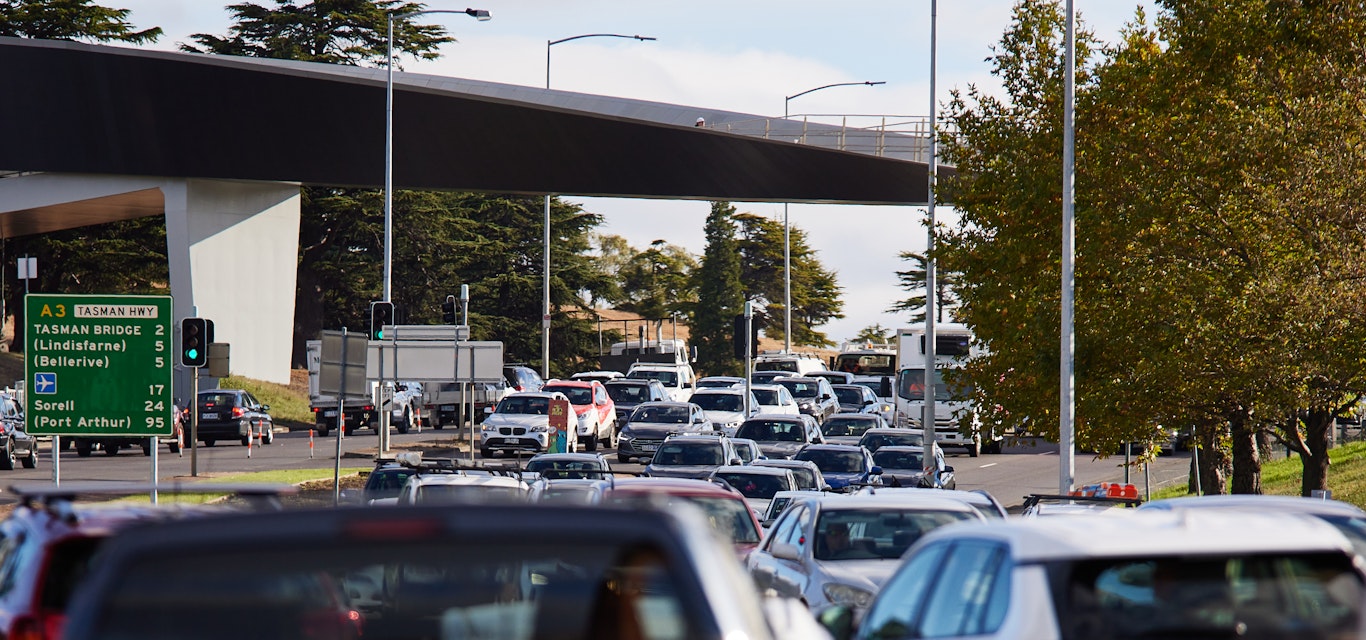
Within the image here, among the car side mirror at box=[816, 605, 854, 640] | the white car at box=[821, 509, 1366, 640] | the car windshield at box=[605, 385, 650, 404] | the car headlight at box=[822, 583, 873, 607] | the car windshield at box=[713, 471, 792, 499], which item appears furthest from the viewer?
the car windshield at box=[605, 385, 650, 404]

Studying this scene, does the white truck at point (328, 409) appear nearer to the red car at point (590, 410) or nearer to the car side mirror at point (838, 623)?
the red car at point (590, 410)

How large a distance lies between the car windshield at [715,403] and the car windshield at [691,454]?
602 inches

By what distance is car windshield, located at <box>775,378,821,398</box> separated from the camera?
53406 millimetres

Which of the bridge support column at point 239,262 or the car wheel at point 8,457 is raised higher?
the bridge support column at point 239,262

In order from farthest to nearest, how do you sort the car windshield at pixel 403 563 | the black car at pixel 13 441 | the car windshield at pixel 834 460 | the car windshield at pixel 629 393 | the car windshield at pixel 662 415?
the car windshield at pixel 629 393 → the car windshield at pixel 662 415 → the black car at pixel 13 441 → the car windshield at pixel 834 460 → the car windshield at pixel 403 563

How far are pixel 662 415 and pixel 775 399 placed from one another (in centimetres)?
840

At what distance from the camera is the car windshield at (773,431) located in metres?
35.8

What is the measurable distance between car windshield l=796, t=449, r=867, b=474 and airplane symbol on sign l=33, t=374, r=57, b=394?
12606 millimetres

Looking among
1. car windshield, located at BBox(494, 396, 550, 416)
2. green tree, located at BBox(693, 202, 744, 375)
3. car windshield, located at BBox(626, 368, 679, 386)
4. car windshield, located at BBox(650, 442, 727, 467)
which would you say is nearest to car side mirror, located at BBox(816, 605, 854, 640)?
car windshield, located at BBox(650, 442, 727, 467)

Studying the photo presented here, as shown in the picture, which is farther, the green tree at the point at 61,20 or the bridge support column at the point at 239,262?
the green tree at the point at 61,20

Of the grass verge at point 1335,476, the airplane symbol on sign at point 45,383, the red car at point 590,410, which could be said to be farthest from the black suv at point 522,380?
the airplane symbol on sign at point 45,383

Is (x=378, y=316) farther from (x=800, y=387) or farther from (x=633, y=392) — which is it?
(x=800, y=387)

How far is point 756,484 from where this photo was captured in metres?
23.9

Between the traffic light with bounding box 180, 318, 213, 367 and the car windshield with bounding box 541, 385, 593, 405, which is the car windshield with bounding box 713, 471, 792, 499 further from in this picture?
the car windshield with bounding box 541, 385, 593, 405
